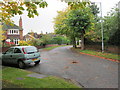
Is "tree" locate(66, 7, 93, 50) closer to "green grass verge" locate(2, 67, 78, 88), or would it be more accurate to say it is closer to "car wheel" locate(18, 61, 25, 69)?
"car wheel" locate(18, 61, 25, 69)

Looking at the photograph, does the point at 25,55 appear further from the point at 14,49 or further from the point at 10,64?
the point at 10,64

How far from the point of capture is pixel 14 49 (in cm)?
909

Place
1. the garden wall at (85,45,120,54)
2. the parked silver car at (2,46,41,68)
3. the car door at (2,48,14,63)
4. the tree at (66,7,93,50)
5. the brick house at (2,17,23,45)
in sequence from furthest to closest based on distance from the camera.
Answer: the brick house at (2,17,23,45) → the tree at (66,7,93,50) → the garden wall at (85,45,120,54) → the car door at (2,48,14,63) → the parked silver car at (2,46,41,68)

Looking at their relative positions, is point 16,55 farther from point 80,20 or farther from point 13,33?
point 13,33

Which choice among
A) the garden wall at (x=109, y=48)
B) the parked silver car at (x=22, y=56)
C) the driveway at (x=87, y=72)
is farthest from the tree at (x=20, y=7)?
the garden wall at (x=109, y=48)

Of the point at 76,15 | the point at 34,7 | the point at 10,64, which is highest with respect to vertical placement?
the point at 76,15

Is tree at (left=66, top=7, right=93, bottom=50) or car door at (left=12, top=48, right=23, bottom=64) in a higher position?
tree at (left=66, top=7, right=93, bottom=50)

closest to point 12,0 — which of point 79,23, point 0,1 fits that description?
point 0,1

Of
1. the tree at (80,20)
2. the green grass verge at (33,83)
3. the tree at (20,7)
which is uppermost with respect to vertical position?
the tree at (80,20)

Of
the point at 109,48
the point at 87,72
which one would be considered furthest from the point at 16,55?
the point at 109,48

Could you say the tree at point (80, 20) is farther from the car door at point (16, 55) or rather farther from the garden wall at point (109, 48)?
the car door at point (16, 55)

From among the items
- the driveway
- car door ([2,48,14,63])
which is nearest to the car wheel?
the driveway

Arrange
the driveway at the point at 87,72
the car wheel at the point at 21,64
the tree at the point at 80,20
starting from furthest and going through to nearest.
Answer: the tree at the point at 80,20 < the car wheel at the point at 21,64 < the driveway at the point at 87,72

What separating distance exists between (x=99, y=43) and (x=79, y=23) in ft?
16.5
